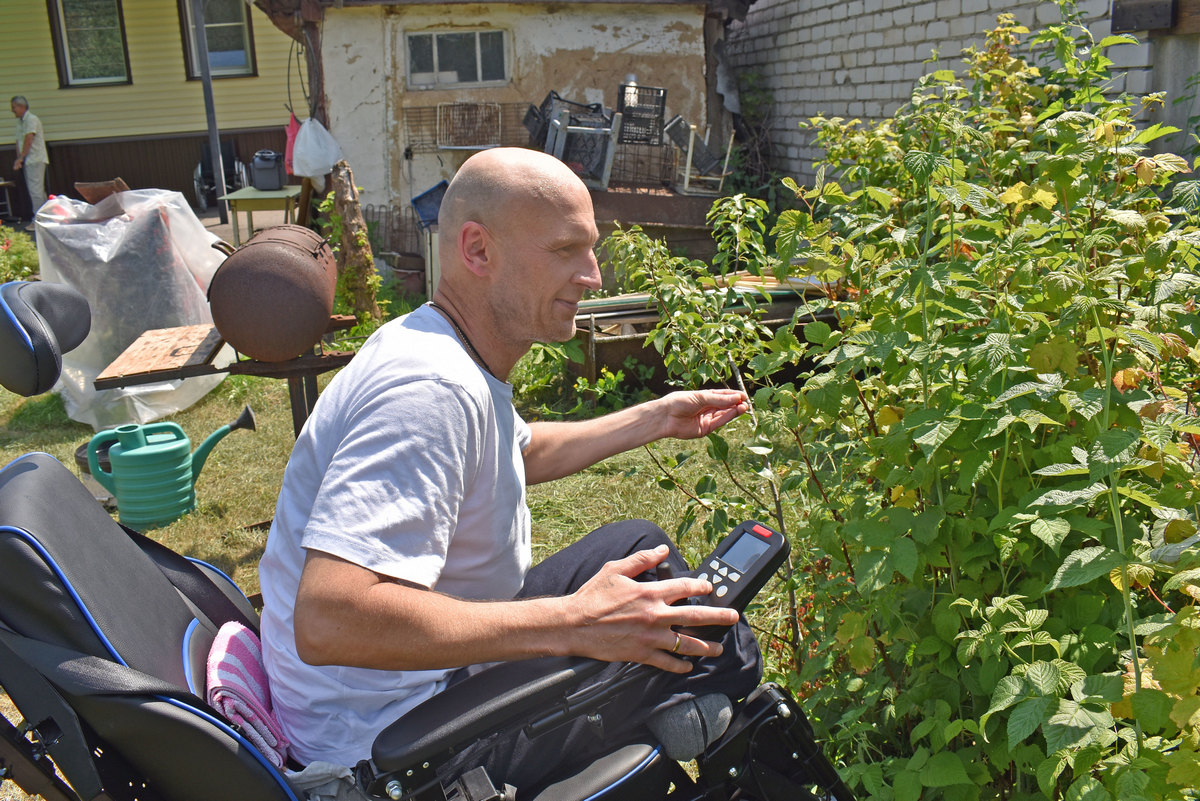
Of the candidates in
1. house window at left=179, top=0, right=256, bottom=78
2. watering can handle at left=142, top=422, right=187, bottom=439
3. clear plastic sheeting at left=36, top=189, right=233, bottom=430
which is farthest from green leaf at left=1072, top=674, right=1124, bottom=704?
house window at left=179, top=0, right=256, bottom=78

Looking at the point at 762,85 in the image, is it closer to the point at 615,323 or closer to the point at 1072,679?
the point at 615,323

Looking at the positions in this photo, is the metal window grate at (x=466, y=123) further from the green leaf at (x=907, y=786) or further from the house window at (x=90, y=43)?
the green leaf at (x=907, y=786)

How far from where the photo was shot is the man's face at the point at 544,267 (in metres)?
1.88

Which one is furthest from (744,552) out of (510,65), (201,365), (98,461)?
(510,65)

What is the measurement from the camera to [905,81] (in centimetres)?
856

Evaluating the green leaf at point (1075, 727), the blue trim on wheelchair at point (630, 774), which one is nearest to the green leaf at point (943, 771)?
the green leaf at point (1075, 727)

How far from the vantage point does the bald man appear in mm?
1469

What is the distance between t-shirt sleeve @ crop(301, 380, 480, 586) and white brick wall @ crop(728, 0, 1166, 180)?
552 cm

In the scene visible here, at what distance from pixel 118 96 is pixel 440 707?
18.3 m

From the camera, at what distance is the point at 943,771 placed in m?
1.53

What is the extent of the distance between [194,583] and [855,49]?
29.9 ft

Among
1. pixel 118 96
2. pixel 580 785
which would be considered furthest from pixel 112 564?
pixel 118 96

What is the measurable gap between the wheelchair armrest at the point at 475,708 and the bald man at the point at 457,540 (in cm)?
4

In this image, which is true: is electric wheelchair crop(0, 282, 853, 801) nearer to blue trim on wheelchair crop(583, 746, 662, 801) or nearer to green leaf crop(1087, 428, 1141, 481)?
blue trim on wheelchair crop(583, 746, 662, 801)
